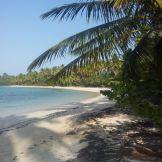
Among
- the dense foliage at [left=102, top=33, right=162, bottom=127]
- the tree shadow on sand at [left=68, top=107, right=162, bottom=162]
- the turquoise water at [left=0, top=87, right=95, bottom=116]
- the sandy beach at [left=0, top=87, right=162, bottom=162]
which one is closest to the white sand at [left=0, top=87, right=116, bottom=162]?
the sandy beach at [left=0, top=87, right=162, bottom=162]

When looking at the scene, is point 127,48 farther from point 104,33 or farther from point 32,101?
point 32,101

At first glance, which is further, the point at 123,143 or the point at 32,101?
the point at 32,101

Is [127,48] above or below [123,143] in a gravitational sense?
above

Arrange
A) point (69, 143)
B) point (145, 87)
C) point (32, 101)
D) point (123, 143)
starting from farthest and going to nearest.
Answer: point (32, 101) → point (69, 143) → point (123, 143) → point (145, 87)

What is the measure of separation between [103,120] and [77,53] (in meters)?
4.59

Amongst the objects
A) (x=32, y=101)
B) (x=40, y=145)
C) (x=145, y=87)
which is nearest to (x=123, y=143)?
(x=145, y=87)

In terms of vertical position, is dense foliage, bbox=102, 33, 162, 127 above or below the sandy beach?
above

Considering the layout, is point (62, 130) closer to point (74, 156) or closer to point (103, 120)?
point (103, 120)

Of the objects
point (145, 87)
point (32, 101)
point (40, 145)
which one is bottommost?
point (32, 101)

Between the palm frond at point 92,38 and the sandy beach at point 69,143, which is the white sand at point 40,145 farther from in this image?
the palm frond at point 92,38

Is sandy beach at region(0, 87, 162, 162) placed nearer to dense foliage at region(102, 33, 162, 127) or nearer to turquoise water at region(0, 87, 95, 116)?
dense foliage at region(102, 33, 162, 127)

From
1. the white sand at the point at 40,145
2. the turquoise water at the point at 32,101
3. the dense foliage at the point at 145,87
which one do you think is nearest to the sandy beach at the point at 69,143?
the white sand at the point at 40,145

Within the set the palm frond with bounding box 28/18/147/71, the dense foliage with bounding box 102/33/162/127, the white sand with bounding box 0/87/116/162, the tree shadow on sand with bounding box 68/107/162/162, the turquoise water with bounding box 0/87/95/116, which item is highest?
the palm frond with bounding box 28/18/147/71

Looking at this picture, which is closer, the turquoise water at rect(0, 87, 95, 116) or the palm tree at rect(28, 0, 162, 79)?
the palm tree at rect(28, 0, 162, 79)
